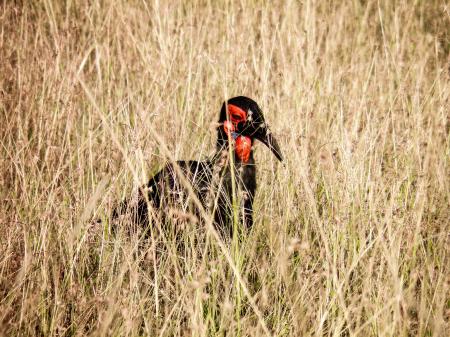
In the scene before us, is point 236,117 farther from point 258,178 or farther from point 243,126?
point 258,178

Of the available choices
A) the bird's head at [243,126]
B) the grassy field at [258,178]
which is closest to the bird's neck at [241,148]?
the bird's head at [243,126]

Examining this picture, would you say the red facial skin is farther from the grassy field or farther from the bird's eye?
the grassy field

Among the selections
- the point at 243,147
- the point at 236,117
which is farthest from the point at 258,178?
the point at 236,117

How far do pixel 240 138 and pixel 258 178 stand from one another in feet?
1.16

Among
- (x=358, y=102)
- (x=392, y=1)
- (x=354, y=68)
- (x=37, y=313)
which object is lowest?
(x=37, y=313)

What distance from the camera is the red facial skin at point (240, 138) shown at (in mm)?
2604

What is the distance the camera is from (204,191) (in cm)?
259

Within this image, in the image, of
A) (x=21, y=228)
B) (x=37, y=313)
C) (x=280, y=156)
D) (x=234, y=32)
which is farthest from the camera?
(x=234, y=32)

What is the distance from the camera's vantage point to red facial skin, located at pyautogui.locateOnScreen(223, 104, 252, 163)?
2.60 m

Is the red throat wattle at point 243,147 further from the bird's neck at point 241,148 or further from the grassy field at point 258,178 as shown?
the grassy field at point 258,178

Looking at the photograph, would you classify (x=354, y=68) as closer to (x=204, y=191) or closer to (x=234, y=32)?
(x=234, y=32)

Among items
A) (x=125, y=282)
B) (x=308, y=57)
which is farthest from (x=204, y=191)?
(x=308, y=57)

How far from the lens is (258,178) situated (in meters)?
2.92

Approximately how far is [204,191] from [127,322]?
1.05 metres
